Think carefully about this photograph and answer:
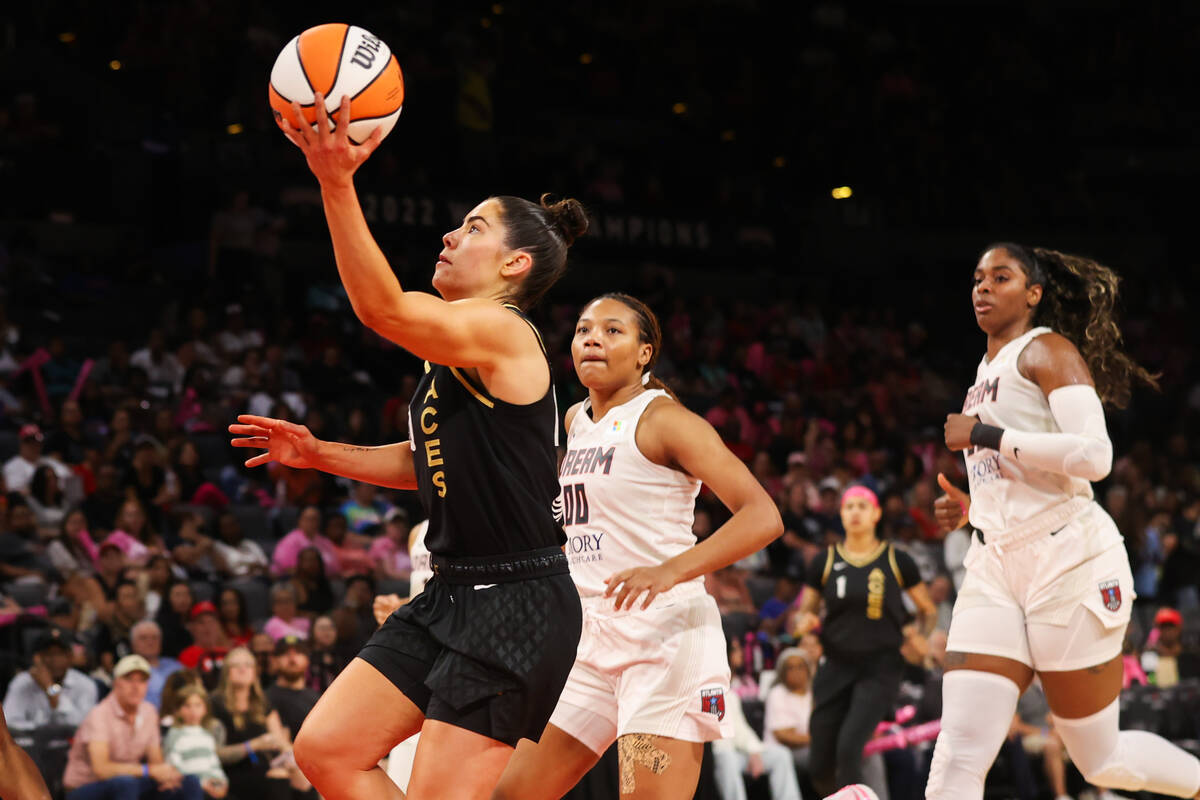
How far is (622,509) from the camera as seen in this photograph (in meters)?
4.84

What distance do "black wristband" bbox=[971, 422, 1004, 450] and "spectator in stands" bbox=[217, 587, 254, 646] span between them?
5.54 metres

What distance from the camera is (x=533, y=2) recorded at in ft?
63.6

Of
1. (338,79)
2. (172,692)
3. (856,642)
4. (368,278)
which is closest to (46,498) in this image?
(172,692)

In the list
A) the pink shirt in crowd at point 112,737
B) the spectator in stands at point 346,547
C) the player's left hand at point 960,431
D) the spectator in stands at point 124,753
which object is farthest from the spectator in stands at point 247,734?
the player's left hand at point 960,431

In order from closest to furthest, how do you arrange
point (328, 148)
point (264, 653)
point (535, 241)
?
point (328, 148), point (535, 241), point (264, 653)

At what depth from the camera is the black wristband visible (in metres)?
5.15

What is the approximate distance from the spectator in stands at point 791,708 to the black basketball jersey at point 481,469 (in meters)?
6.11

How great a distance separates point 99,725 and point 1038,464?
533 cm

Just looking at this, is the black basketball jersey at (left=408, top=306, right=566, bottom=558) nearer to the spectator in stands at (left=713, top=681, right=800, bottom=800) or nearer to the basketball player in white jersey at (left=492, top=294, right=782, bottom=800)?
the basketball player in white jersey at (left=492, top=294, right=782, bottom=800)

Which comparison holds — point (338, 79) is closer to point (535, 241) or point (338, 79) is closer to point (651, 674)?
point (535, 241)

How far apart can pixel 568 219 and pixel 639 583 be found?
3.51ft

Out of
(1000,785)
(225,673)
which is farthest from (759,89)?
(225,673)

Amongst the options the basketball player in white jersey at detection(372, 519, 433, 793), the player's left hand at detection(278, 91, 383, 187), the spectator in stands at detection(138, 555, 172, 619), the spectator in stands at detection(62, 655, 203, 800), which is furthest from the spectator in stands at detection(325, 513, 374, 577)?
the player's left hand at detection(278, 91, 383, 187)

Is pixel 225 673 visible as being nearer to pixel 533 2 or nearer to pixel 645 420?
pixel 645 420
